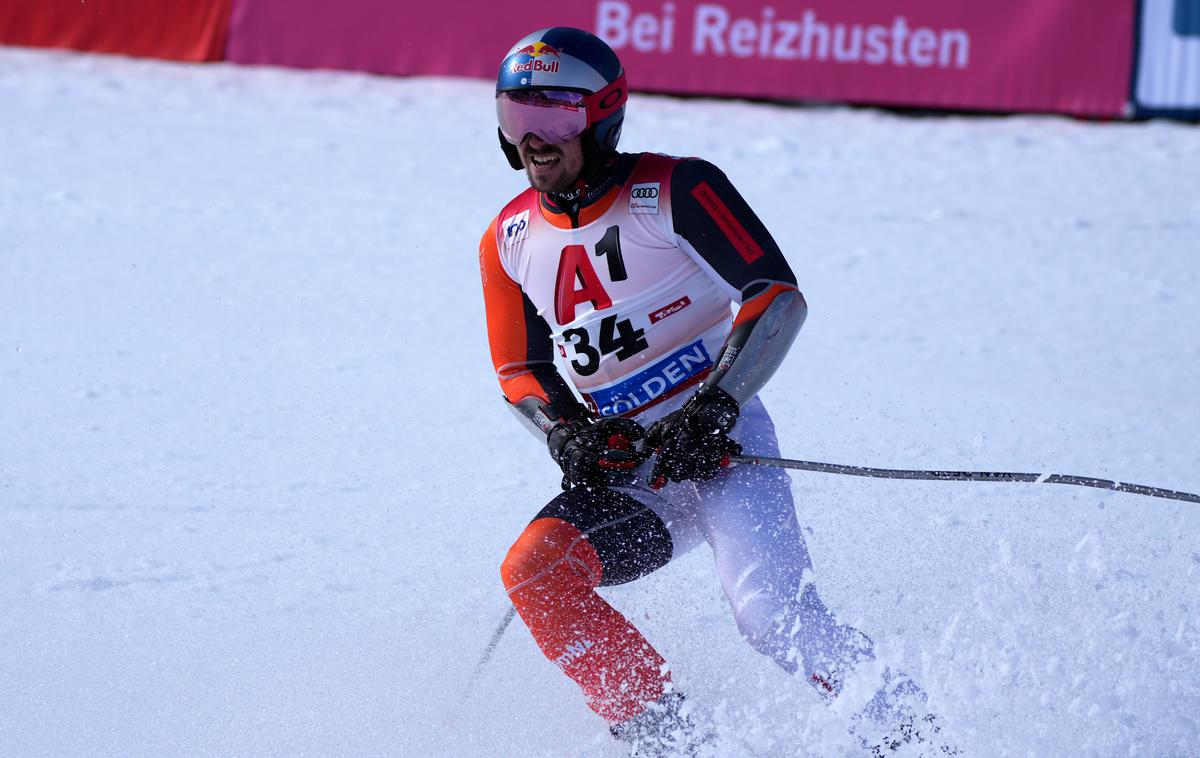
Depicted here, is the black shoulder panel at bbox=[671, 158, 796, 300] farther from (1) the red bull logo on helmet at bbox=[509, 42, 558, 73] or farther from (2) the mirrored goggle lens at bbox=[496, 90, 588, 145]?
(1) the red bull logo on helmet at bbox=[509, 42, 558, 73]

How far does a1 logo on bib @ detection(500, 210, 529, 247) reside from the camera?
3.30 meters

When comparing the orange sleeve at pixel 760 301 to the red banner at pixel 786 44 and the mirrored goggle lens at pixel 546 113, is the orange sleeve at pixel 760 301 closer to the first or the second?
the mirrored goggle lens at pixel 546 113

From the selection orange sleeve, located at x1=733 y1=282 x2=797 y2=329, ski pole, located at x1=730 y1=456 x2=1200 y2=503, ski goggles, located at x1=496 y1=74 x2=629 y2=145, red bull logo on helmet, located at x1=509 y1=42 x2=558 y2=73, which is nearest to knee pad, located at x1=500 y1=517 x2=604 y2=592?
ski pole, located at x1=730 y1=456 x2=1200 y2=503

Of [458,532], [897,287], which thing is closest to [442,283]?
[897,287]

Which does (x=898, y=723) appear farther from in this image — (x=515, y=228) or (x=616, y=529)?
(x=515, y=228)

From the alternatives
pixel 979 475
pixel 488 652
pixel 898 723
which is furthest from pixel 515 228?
pixel 898 723

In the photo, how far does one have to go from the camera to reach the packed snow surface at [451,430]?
3.42 m

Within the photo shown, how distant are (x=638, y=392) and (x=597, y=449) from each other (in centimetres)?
27

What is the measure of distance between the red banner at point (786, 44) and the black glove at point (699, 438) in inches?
284

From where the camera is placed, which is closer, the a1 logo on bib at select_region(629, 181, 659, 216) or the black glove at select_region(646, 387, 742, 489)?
the black glove at select_region(646, 387, 742, 489)

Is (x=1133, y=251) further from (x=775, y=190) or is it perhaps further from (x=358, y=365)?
(x=358, y=365)

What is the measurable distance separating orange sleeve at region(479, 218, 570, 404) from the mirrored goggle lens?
332 mm

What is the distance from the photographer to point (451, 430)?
5.27 m

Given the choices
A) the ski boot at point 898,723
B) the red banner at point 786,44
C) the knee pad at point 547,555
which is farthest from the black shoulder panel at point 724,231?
the red banner at point 786,44
